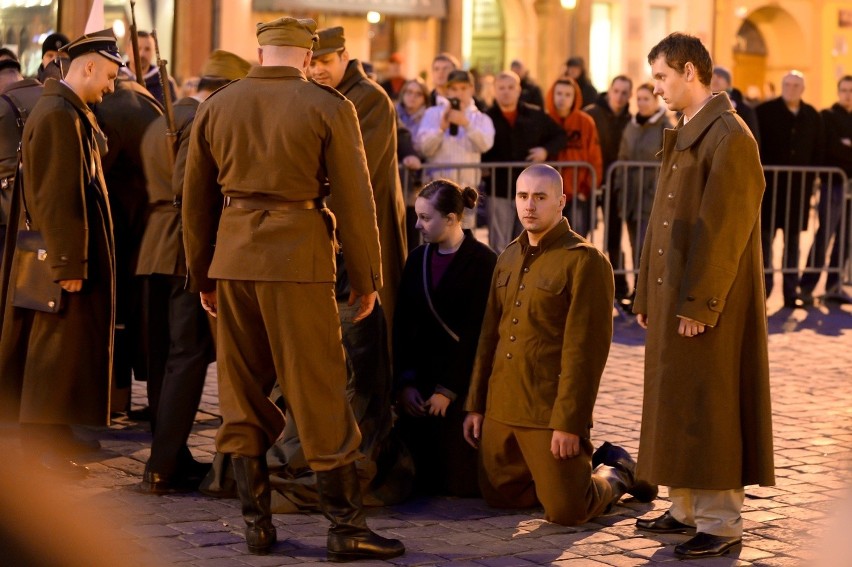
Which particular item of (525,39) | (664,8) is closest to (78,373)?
(525,39)

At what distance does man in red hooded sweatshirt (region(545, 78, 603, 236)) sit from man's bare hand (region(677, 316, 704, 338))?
6.81 metres

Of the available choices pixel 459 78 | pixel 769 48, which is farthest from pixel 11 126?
pixel 769 48

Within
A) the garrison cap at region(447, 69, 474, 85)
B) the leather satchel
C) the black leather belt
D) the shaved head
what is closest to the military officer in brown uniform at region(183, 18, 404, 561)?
the black leather belt

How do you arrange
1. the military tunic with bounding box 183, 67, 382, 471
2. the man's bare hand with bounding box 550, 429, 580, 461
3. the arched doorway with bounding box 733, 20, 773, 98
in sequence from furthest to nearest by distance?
the arched doorway with bounding box 733, 20, 773, 98 → the man's bare hand with bounding box 550, 429, 580, 461 → the military tunic with bounding box 183, 67, 382, 471

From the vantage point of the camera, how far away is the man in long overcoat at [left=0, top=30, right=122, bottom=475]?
6.87 meters

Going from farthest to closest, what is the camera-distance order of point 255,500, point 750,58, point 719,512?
point 750,58 → point 719,512 → point 255,500

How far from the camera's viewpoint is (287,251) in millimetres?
5473

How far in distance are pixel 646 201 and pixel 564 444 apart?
283 inches

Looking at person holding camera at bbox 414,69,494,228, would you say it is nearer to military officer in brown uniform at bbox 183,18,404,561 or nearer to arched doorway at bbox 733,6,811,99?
military officer in brown uniform at bbox 183,18,404,561

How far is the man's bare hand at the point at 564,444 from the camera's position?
6094 mm

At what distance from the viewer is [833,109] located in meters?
14.6

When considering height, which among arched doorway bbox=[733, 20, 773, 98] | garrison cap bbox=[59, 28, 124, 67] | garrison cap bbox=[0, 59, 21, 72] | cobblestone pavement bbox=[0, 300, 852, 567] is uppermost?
arched doorway bbox=[733, 20, 773, 98]

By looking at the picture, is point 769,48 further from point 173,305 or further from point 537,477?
point 537,477

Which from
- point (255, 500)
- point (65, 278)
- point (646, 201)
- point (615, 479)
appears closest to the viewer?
point (255, 500)
